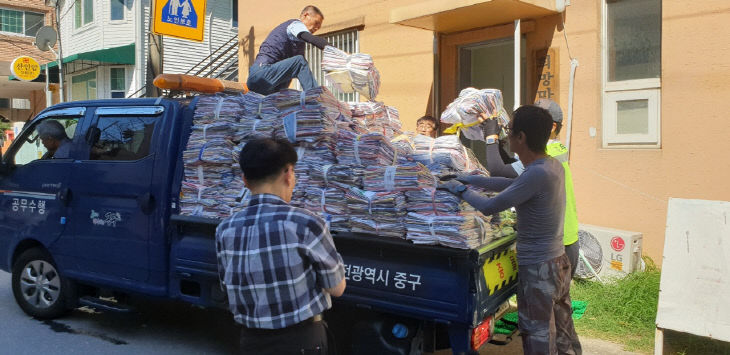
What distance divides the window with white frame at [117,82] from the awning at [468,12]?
13.7 metres

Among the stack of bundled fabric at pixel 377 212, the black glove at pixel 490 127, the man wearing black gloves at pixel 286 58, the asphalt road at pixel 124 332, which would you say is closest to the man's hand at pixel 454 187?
the stack of bundled fabric at pixel 377 212

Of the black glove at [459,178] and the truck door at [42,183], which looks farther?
the truck door at [42,183]

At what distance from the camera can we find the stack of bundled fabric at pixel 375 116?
15.0 feet

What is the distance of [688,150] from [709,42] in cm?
110

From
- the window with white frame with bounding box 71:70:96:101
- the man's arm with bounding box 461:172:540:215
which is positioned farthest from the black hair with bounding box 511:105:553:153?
the window with white frame with bounding box 71:70:96:101

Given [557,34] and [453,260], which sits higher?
[557,34]

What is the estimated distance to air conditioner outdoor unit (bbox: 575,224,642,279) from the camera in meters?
5.80

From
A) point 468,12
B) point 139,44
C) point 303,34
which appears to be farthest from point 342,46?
point 139,44

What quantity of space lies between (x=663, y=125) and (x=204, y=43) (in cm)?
1544

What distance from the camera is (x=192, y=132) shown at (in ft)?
14.7

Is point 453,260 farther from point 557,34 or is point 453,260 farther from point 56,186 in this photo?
point 557,34

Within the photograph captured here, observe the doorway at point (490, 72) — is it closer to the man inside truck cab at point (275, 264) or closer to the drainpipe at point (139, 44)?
the man inside truck cab at point (275, 264)

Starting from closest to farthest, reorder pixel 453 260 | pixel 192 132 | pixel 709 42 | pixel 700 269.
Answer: pixel 453 260
pixel 700 269
pixel 192 132
pixel 709 42

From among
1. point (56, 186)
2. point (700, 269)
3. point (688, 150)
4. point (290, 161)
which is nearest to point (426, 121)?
point (688, 150)
